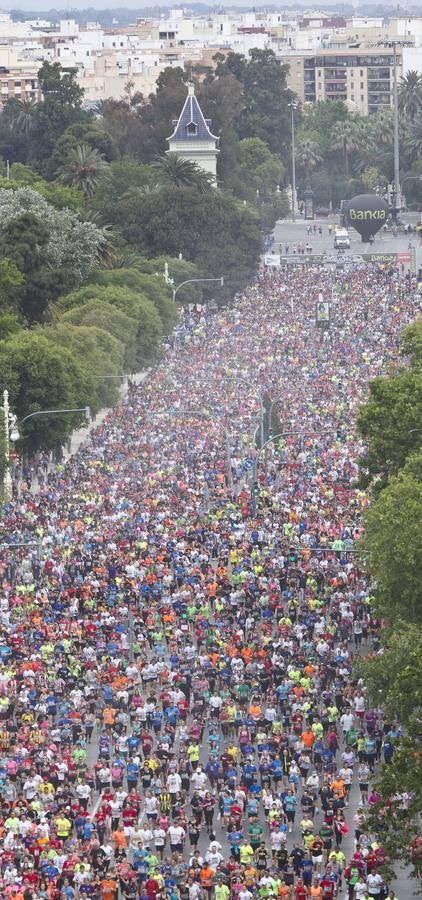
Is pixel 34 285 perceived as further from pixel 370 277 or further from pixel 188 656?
pixel 188 656

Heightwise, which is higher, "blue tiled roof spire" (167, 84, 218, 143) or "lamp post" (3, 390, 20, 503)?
"lamp post" (3, 390, 20, 503)

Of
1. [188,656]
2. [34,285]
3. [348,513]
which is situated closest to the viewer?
[188,656]

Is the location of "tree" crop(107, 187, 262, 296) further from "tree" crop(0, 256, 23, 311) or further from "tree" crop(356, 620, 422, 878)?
"tree" crop(356, 620, 422, 878)

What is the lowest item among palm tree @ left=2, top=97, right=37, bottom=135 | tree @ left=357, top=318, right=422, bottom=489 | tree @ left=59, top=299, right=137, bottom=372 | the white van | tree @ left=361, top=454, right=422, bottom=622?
the white van

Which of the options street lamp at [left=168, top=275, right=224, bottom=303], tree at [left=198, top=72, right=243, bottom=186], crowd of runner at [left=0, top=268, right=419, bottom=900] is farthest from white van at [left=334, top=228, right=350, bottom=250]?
crowd of runner at [left=0, top=268, right=419, bottom=900]

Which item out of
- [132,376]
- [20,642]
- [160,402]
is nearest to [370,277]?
[132,376]

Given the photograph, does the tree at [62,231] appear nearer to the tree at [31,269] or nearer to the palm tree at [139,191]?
the tree at [31,269]
